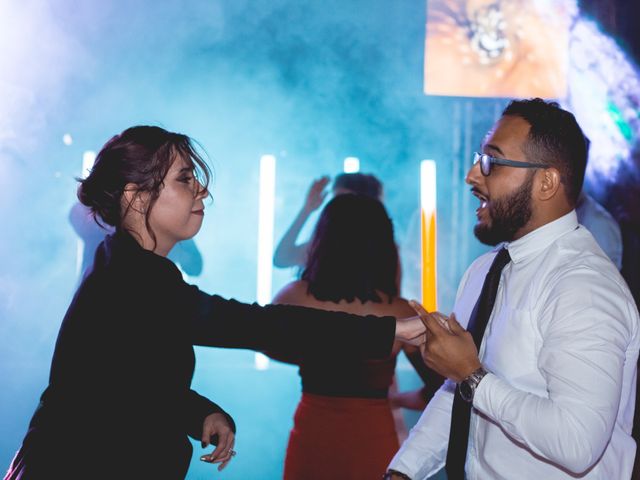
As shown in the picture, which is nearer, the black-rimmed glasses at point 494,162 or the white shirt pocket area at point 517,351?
the white shirt pocket area at point 517,351

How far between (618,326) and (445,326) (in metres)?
0.37

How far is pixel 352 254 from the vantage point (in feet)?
8.83

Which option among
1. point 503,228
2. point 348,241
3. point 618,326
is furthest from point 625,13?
point 618,326

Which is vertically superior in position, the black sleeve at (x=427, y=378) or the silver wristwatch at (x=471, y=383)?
the silver wristwatch at (x=471, y=383)

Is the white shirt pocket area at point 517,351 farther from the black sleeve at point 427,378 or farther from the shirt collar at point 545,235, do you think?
the black sleeve at point 427,378

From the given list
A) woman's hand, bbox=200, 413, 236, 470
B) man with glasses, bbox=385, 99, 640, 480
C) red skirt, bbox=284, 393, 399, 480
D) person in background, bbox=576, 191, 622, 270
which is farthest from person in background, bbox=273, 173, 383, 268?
woman's hand, bbox=200, 413, 236, 470

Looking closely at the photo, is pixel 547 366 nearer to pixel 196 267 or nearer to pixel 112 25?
pixel 196 267

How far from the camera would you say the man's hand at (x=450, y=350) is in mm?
1499

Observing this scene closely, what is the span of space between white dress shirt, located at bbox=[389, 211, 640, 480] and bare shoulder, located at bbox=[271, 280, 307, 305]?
96 centimetres

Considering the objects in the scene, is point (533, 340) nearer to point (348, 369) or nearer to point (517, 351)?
point (517, 351)

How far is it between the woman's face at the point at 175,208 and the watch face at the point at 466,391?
0.77 metres

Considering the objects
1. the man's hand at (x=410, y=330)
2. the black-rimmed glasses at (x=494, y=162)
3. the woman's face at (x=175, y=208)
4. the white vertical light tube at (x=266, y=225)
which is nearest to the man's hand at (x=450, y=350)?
the man's hand at (x=410, y=330)

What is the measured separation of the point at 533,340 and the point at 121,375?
0.89 metres

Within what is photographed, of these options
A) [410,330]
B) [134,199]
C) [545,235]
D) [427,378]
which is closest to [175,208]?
Answer: [134,199]
